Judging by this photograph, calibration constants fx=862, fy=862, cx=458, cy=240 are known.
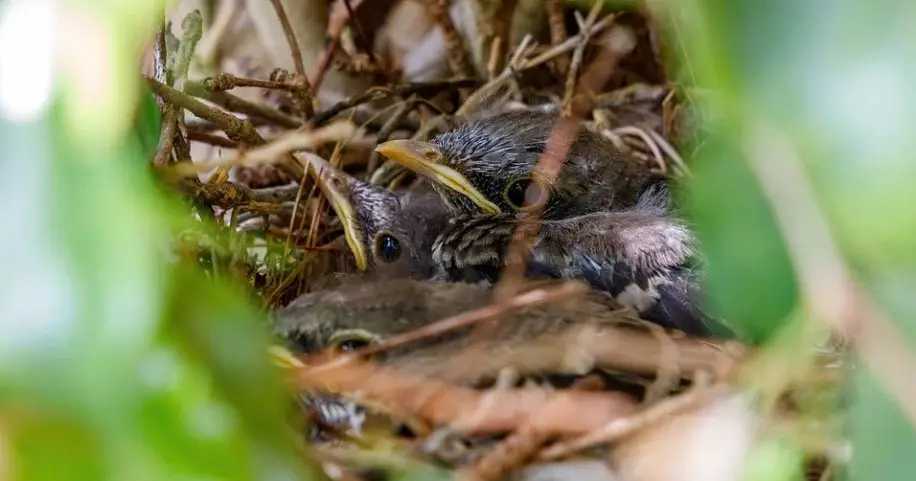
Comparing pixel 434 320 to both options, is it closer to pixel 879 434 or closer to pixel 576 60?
pixel 879 434

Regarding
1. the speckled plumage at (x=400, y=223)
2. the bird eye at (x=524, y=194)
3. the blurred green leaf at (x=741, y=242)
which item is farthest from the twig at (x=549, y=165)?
the blurred green leaf at (x=741, y=242)

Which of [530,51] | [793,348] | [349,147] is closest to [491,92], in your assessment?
[530,51]

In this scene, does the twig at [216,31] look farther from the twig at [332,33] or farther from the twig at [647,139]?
the twig at [647,139]

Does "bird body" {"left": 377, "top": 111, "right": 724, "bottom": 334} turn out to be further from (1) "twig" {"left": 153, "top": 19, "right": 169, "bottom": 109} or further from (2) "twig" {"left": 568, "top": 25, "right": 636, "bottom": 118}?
(1) "twig" {"left": 153, "top": 19, "right": 169, "bottom": 109}

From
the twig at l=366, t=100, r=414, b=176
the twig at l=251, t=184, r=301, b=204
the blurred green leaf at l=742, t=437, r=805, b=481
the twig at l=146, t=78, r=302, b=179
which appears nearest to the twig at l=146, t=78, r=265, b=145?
the twig at l=146, t=78, r=302, b=179

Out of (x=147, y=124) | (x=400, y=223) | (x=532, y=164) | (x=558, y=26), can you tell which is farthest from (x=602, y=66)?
(x=147, y=124)

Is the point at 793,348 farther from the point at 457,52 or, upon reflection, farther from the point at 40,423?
the point at 457,52
